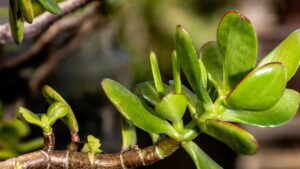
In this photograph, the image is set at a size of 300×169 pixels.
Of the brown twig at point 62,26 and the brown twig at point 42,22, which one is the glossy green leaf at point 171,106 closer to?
the brown twig at point 42,22

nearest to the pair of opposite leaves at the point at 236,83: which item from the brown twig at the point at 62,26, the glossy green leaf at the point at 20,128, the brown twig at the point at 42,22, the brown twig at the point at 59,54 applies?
the brown twig at the point at 42,22

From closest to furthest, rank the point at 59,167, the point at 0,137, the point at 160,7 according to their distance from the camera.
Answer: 1. the point at 59,167
2. the point at 0,137
3. the point at 160,7

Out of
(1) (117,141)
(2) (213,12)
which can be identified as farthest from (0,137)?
(2) (213,12)

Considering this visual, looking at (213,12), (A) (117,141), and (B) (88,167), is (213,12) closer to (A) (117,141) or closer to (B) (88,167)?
(A) (117,141)

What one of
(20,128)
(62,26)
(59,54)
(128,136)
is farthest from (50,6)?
(59,54)

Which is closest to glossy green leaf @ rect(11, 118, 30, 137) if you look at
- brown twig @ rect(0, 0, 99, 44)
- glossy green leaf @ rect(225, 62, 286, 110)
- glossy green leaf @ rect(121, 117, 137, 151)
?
brown twig @ rect(0, 0, 99, 44)

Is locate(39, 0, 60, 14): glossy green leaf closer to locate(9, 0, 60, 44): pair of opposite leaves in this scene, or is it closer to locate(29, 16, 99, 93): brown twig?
locate(9, 0, 60, 44): pair of opposite leaves

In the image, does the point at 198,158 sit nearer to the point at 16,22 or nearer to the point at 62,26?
the point at 16,22
